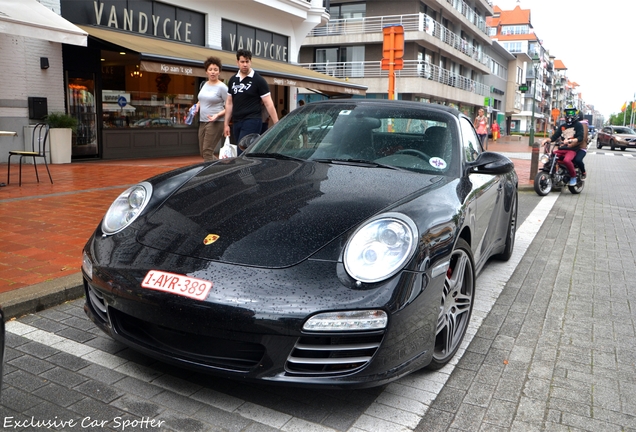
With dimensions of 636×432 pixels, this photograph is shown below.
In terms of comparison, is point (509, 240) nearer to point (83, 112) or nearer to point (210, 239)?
point (210, 239)

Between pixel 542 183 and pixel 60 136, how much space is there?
10133mm

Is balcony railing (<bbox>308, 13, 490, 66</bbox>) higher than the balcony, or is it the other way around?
the balcony

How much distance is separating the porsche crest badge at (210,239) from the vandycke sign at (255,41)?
16493mm

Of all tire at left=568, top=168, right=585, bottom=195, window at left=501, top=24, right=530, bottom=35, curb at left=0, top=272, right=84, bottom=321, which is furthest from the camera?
window at left=501, top=24, right=530, bottom=35

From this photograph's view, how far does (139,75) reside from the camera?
51.1ft

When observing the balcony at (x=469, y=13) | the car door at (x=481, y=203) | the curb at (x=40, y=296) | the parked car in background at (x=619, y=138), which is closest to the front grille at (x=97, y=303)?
the curb at (x=40, y=296)

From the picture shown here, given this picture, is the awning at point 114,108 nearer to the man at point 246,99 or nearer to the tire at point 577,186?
the man at point 246,99

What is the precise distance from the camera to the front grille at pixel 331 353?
90.5 inches

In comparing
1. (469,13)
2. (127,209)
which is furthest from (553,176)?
(469,13)

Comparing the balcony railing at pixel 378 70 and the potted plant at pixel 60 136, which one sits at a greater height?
the balcony railing at pixel 378 70

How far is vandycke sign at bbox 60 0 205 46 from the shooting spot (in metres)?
13.2

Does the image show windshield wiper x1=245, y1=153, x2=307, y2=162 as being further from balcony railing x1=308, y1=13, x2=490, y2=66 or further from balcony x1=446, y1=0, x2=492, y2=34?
balcony x1=446, y1=0, x2=492, y2=34

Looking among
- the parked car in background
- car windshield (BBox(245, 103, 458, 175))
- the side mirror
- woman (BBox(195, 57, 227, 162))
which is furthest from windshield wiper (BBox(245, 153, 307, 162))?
the parked car in background

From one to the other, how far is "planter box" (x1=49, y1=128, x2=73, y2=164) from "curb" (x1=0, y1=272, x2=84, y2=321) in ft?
30.0
